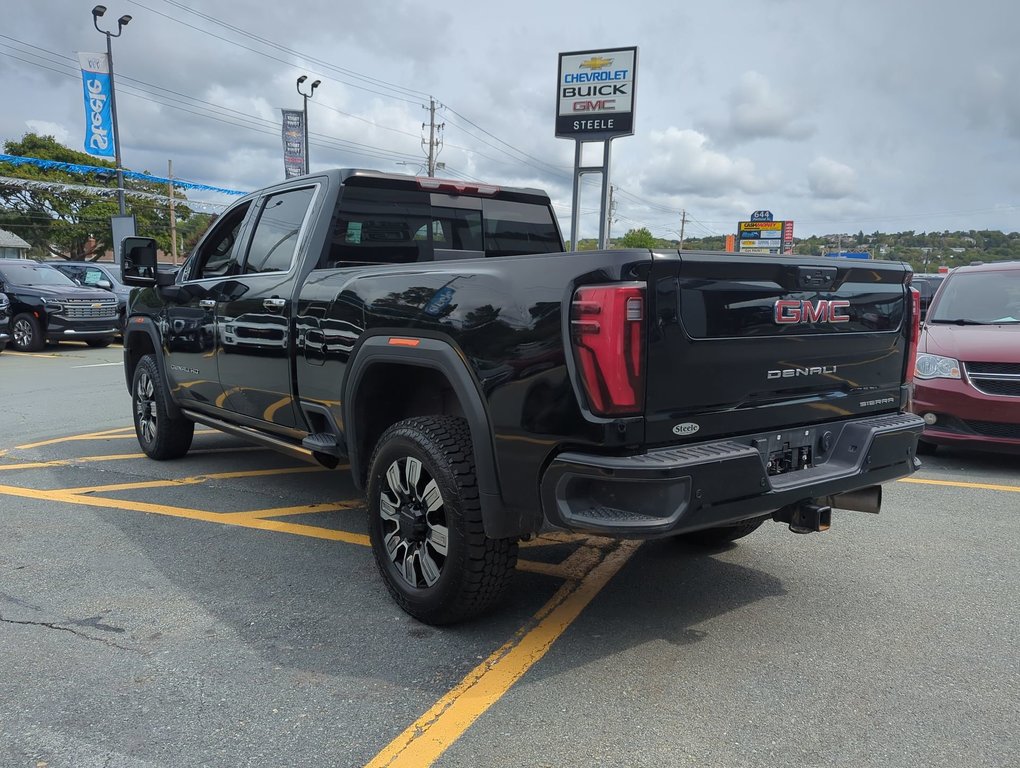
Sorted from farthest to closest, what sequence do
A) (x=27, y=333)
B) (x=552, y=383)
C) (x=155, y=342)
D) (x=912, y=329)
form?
1. (x=27, y=333)
2. (x=155, y=342)
3. (x=912, y=329)
4. (x=552, y=383)

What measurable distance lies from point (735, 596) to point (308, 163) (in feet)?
91.1

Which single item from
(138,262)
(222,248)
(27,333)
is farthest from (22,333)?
(222,248)

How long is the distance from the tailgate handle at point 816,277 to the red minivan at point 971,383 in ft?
12.4

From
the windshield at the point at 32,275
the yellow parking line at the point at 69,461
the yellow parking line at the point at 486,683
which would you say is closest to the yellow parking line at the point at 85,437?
the yellow parking line at the point at 69,461

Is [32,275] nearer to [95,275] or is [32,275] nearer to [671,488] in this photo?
[95,275]

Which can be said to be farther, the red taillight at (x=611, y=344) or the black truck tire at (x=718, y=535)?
the black truck tire at (x=718, y=535)

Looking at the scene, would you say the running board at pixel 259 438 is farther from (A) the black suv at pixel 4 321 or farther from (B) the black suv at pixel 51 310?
(B) the black suv at pixel 51 310

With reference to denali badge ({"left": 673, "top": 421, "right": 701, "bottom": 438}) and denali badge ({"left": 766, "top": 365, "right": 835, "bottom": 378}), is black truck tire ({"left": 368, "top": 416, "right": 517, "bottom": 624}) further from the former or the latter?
denali badge ({"left": 766, "top": 365, "right": 835, "bottom": 378})

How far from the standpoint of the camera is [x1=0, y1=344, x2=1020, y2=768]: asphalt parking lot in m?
2.58

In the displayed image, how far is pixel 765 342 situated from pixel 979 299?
5.47 metres

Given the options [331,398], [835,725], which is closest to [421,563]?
[331,398]

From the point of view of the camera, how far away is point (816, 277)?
127 inches

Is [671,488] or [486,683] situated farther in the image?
[486,683]

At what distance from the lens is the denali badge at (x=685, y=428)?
2857mm
